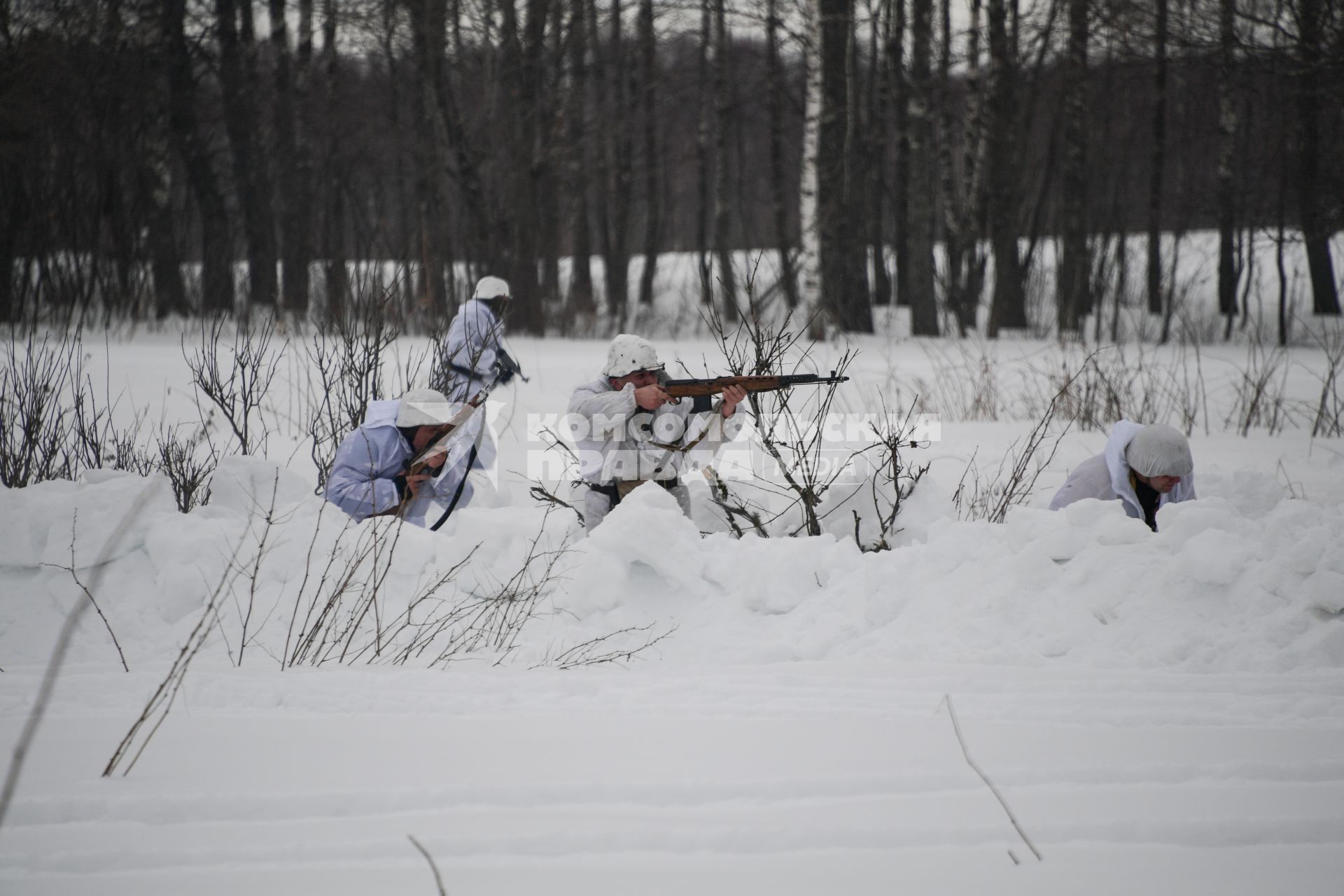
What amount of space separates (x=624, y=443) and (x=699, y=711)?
9.20ft

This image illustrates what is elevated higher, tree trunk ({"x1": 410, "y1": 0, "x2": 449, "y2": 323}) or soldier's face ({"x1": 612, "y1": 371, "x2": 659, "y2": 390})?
tree trunk ({"x1": 410, "y1": 0, "x2": 449, "y2": 323})

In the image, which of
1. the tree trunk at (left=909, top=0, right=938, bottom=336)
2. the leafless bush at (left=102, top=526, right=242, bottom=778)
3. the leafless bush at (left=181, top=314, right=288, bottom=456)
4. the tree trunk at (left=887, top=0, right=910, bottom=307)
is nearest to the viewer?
the leafless bush at (left=102, top=526, right=242, bottom=778)

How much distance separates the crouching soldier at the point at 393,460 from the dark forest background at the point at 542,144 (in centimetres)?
493

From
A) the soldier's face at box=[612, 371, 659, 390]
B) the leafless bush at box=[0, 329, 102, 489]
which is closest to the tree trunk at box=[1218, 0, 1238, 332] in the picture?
the soldier's face at box=[612, 371, 659, 390]

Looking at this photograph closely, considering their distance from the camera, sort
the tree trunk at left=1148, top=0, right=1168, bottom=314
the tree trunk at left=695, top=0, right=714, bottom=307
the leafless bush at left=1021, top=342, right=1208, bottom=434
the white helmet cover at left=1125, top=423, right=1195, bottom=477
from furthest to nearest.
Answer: the tree trunk at left=695, top=0, right=714, bottom=307, the tree trunk at left=1148, top=0, right=1168, bottom=314, the leafless bush at left=1021, top=342, right=1208, bottom=434, the white helmet cover at left=1125, top=423, right=1195, bottom=477

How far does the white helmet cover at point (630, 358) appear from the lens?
5129mm

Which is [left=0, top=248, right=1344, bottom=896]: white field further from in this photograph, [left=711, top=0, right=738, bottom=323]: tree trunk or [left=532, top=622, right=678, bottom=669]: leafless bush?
[left=711, top=0, right=738, bottom=323]: tree trunk

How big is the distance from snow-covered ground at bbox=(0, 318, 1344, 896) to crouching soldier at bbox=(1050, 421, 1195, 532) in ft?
1.93

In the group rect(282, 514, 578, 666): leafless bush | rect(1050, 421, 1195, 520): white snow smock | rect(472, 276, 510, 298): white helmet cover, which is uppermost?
rect(472, 276, 510, 298): white helmet cover

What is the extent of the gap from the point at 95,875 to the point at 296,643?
4.51 ft

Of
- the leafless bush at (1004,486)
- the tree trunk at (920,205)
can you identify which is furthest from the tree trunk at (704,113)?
the leafless bush at (1004,486)

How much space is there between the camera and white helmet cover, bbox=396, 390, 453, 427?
480cm

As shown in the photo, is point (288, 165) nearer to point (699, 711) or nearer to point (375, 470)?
point (375, 470)

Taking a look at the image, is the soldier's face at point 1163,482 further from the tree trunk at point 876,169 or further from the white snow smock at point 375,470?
the tree trunk at point 876,169
